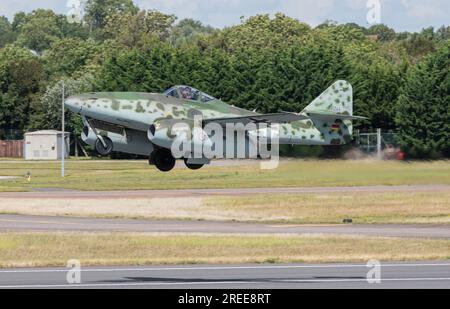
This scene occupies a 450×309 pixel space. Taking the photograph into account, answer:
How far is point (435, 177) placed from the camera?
5078 cm

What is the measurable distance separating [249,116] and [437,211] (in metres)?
47.0

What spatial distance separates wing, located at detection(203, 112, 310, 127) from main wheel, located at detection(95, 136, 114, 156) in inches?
162

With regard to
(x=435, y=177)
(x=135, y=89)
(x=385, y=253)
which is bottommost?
(x=385, y=253)

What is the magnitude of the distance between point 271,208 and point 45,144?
2482 inches

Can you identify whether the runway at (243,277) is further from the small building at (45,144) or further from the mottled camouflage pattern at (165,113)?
the small building at (45,144)

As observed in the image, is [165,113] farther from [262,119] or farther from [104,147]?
[104,147]

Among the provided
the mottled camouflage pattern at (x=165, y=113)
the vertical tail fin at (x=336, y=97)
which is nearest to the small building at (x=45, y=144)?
the vertical tail fin at (x=336, y=97)

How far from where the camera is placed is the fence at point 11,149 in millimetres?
150250

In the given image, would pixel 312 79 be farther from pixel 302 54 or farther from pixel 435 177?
pixel 435 177

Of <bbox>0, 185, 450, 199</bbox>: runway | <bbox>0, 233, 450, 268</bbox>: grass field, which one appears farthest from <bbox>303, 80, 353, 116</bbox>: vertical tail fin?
<bbox>0, 185, 450, 199</bbox>: runway

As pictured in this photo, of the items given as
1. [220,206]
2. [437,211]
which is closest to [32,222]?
[220,206]

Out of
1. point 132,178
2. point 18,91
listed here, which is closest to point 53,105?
point 18,91

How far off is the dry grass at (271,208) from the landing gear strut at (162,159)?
3971cm

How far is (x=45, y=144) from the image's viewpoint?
142 meters
